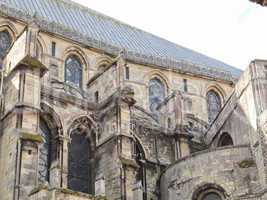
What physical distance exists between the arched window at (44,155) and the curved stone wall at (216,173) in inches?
174

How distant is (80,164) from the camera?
20078 mm

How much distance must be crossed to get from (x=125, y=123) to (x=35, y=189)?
5473mm

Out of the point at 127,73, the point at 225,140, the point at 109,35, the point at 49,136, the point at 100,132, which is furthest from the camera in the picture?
the point at 109,35

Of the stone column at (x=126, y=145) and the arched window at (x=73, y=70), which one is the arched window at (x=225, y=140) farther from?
the arched window at (x=73, y=70)

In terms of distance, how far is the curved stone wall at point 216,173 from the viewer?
18.8 metres

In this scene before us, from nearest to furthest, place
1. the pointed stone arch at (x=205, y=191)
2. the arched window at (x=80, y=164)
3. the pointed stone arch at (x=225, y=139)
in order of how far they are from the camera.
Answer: the pointed stone arch at (x=205, y=191), the arched window at (x=80, y=164), the pointed stone arch at (x=225, y=139)

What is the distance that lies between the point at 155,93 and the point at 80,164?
33.6ft

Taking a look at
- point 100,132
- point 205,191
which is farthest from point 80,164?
point 205,191

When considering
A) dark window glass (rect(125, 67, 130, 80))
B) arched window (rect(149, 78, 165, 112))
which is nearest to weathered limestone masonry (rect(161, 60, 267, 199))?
arched window (rect(149, 78, 165, 112))

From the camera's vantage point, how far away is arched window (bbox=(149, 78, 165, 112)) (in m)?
29.0

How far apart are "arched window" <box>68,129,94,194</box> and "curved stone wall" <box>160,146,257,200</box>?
289 cm

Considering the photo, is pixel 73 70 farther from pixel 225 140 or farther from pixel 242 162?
pixel 242 162

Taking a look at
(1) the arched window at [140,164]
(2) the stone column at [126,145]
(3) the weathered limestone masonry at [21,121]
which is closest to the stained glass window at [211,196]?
(2) the stone column at [126,145]

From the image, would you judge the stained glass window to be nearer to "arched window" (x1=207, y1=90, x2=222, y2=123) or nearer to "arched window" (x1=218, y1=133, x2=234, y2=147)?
"arched window" (x1=218, y1=133, x2=234, y2=147)
